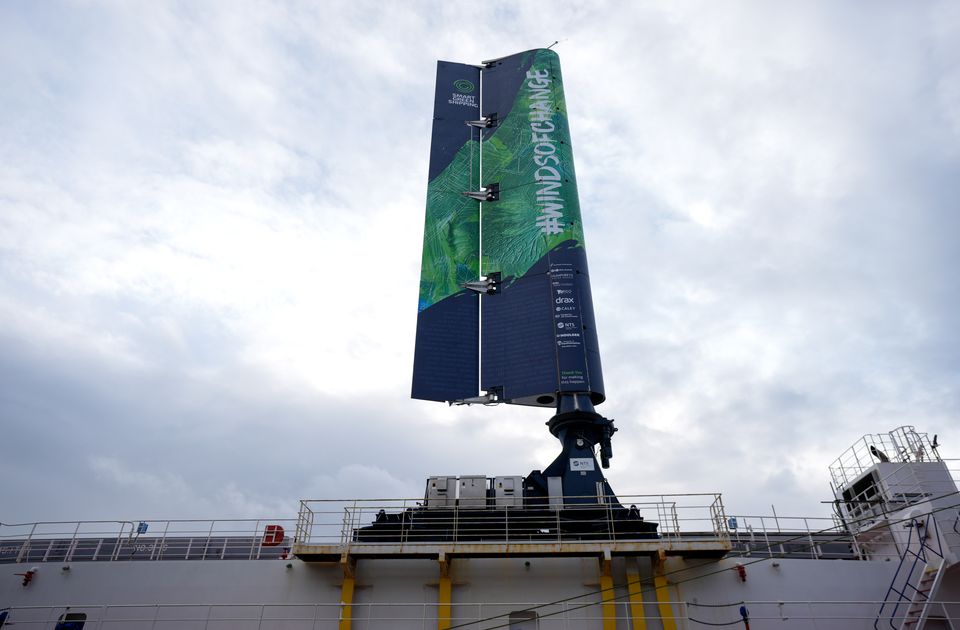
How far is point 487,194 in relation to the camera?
87.6ft

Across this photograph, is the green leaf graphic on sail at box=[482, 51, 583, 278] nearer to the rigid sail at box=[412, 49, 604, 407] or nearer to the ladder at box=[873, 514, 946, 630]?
the rigid sail at box=[412, 49, 604, 407]

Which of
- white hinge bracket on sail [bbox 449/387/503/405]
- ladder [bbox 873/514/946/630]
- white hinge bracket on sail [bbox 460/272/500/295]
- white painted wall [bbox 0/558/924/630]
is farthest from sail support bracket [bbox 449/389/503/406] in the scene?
ladder [bbox 873/514/946/630]

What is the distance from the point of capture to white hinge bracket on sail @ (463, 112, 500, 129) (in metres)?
28.7

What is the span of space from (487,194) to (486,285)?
4.24m

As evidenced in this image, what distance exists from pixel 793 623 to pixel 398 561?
9827mm

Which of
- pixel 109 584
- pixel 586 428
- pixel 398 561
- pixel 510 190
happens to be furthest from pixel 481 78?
pixel 109 584

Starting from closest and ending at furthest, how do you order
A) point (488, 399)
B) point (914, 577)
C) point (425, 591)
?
point (425, 591)
point (914, 577)
point (488, 399)

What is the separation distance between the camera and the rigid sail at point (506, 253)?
22547 mm

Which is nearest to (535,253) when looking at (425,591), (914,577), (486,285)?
(486,285)

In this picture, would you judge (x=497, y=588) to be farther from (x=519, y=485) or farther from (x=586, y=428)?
(x=586, y=428)

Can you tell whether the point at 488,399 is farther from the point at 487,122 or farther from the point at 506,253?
the point at 487,122

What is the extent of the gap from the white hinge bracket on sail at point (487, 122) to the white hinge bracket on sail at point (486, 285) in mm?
7664

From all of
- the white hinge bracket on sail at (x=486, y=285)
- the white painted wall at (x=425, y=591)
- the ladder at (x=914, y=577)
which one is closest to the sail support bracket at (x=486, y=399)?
the white hinge bracket on sail at (x=486, y=285)

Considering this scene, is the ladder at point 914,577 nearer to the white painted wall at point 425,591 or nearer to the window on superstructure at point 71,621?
the white painted wall at point 425,591
